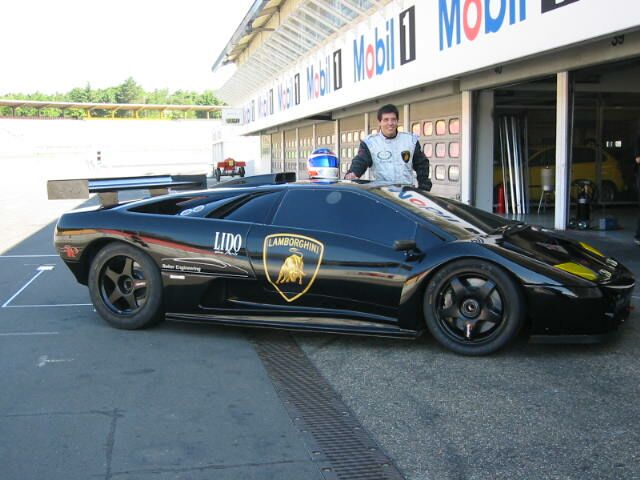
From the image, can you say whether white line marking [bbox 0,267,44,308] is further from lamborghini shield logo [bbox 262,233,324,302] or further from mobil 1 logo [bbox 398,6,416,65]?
mobil 1 logo [bbox 398,6,416,65]

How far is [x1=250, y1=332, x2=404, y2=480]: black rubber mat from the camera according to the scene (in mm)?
3070

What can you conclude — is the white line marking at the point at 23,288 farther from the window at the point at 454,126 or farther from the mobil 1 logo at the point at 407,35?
the window at the point at 454,126

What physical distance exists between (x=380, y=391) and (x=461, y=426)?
0.66m

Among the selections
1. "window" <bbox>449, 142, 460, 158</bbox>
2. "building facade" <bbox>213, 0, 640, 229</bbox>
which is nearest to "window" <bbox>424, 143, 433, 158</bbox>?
"building facade" <bbox>213, 0, 640, 229</bbox>

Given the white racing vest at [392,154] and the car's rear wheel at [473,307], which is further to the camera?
the white racing vest at [392,154]

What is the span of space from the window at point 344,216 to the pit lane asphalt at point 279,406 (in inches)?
32.8

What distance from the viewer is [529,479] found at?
114 inches

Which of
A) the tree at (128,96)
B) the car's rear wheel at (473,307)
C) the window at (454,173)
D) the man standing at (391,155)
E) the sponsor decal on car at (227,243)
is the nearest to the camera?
the car's rear wheel at (473,307)

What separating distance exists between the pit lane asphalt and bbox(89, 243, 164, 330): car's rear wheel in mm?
137

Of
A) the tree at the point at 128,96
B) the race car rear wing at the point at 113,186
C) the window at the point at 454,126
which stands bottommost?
the race car rear wing at the point at 113,186

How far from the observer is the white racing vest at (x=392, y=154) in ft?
21.6

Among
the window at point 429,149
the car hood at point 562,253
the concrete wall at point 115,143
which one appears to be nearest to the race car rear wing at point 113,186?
the car hood at point 562,253

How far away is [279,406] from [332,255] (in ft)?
4.35

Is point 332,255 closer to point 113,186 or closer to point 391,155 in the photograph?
point 391,155
